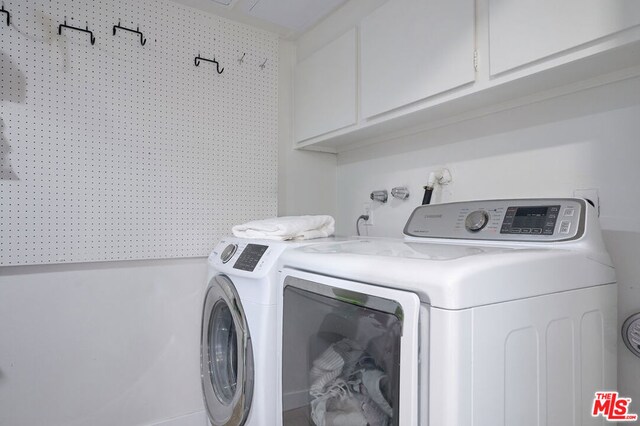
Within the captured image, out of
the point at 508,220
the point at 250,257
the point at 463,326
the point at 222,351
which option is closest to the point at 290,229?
the point at 250,257

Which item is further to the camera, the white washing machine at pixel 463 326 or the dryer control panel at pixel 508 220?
the dryer control panel at pixel 508 220

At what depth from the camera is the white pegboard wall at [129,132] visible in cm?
163

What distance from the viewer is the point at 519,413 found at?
799 millimetres

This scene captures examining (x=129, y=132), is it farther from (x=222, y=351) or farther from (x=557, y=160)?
(x=557, y=160)

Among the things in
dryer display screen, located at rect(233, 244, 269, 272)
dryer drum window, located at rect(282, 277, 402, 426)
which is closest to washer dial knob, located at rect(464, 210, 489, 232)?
dryer drum window, located at rect(282, 277, 402, 426)

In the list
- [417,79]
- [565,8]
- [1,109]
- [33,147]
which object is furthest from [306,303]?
[1,109]

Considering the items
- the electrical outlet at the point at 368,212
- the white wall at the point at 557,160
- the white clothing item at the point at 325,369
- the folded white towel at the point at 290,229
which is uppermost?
the white wall at the point at 557,160

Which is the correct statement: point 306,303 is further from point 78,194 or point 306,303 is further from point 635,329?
point 78,194

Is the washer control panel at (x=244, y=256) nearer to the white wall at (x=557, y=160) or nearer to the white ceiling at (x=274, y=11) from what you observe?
the white wall at (x=557, y=160)

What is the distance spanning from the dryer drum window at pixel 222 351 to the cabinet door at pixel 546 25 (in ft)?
4.88

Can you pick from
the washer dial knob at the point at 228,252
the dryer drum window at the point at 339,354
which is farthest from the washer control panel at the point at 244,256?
the dryer drum window at the point at 339,354

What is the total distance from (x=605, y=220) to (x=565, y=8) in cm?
70

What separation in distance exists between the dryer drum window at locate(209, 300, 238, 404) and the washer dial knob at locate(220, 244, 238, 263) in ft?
0.65

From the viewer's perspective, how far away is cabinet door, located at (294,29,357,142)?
189 centimetres
